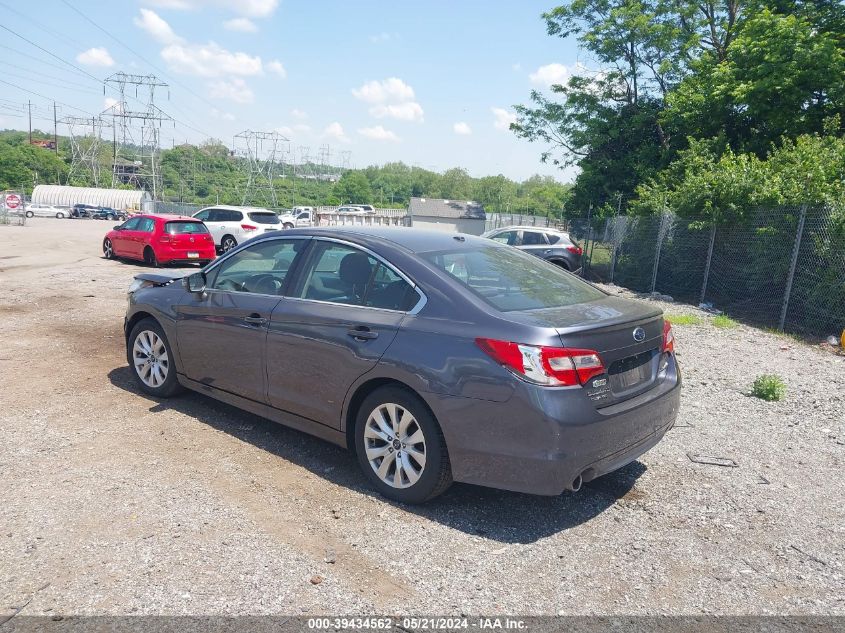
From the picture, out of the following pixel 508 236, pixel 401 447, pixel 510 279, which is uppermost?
pixel 510 279

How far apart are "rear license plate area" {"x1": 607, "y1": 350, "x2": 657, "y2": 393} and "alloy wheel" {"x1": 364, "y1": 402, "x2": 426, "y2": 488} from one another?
1148mm

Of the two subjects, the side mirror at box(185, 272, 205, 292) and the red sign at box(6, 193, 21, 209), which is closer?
the side mirror at box(185, 272, 205, 292)

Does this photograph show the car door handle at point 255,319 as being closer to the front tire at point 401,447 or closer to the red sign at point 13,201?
the front tire at point 401,447

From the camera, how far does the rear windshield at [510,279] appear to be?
3.96m

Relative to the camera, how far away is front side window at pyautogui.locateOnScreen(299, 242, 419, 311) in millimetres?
4074

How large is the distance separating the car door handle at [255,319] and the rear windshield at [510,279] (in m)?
1.32

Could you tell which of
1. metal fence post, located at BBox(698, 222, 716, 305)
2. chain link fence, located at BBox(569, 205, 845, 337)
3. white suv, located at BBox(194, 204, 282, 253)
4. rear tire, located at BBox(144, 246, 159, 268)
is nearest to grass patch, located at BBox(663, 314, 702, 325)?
chain link fence, located at BBox(569, 205, 845, 337)

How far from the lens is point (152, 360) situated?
579cm

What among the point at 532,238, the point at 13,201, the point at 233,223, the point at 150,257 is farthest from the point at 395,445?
the point at 13,201

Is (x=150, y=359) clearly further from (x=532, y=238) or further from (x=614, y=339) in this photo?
(x=532, y=238)

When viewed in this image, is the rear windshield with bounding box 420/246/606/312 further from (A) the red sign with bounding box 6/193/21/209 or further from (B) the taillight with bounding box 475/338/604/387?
(A) the red sign with bounding box 6/193/21/209

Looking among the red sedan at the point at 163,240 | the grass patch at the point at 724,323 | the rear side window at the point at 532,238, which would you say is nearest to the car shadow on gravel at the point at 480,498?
Answer: the grass patch at the point at 724,323

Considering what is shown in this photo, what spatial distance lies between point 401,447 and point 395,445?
0.14ft

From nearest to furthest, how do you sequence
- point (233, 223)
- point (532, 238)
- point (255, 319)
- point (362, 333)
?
point (362, 333) → point (255, 319) → point (532, 238) → point (233, 223)
